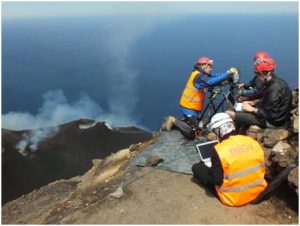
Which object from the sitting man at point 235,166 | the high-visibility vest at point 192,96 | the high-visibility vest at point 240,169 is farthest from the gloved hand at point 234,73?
the high-visibility vest at point 240,169

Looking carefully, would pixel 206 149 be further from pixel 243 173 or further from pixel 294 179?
pixel 294 179

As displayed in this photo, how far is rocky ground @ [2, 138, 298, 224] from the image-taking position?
7695 mm

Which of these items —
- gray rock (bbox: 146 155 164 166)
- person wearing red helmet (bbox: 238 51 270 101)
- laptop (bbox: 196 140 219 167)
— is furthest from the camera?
person wearing red helmet (bbox: 238 51 270 101)

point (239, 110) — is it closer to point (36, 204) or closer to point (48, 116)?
point (36, 204)

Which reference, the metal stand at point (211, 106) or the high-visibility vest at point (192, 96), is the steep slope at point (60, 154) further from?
the high-visibility vest at point (192, 96)

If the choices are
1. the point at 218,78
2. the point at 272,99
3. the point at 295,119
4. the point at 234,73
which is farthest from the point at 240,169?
the point at 234,73

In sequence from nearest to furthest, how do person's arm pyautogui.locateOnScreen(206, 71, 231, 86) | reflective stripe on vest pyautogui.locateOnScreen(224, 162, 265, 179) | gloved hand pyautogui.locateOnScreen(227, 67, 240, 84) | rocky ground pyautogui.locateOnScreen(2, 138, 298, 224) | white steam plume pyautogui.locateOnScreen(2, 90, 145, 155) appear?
reflective stripe on vest pyautogui.locateOnScreen(224, 162, 265, 179) < rocky ground pyautogui.locateOnScreen(2, 138, 298, 224) < person's arm pyautogui.locateOnScreen(206, 71, 231, 86) < gloved hand pyautogui.locateOnScreen(227, 67, 240, 84) < white steam plume pyautogui.locateOnScreen(2, 90, 145, 155)

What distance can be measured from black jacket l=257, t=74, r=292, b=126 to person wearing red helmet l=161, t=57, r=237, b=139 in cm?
198

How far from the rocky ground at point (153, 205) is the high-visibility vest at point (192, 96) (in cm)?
300

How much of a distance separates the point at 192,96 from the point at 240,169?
209 inches

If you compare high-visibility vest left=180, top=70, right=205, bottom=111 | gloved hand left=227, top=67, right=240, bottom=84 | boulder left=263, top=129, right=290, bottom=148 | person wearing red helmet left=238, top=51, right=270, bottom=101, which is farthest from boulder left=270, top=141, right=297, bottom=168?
high-visibility vest left=180, top=70, right=205, bottom=111

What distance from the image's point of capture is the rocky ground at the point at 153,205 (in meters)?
7.70

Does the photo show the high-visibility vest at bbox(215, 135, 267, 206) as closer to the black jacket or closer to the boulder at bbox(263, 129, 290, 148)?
the boulder at bbox(263, 129, 290, 148)

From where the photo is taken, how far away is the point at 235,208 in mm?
7809
